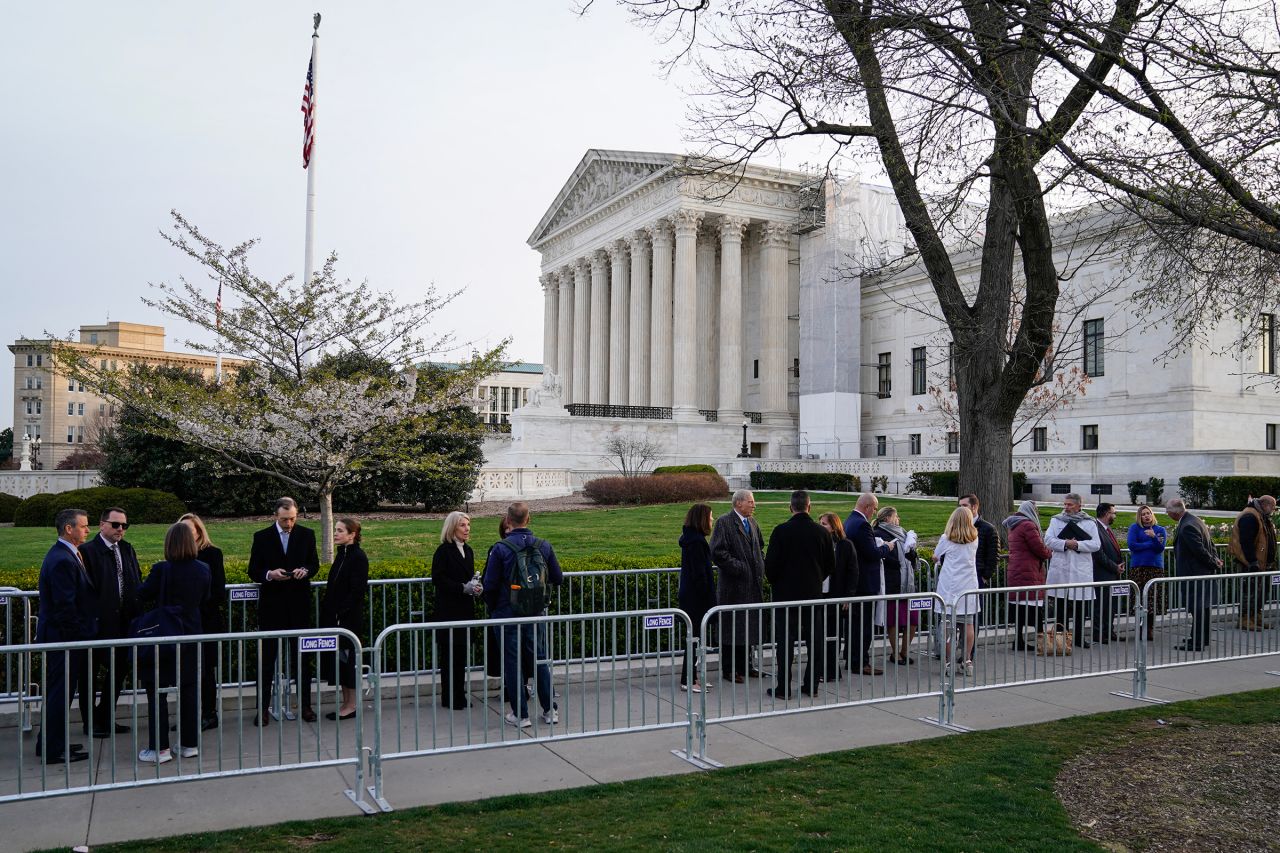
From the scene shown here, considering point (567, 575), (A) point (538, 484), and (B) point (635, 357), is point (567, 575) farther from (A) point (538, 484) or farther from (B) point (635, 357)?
(B) point (635, 357)

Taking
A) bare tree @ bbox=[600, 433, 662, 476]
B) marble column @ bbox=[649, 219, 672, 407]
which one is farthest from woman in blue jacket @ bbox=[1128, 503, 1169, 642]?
marble column @ bbox=[649, 219, 672, 407]

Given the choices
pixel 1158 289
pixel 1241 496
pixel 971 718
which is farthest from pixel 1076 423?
pixel 971 718

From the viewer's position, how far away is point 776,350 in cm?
5772

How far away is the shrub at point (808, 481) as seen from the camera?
4284cm

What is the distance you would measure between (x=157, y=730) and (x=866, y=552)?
7063 millimetres

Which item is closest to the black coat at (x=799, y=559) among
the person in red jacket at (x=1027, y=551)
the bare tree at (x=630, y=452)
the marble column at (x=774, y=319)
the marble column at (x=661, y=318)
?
the person in red jacket at (x=1027, y=551)

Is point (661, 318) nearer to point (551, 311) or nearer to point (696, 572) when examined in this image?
point (551, 311)

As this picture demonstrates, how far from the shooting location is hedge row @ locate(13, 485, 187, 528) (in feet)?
81.0

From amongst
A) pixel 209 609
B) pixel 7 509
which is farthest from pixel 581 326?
pixel 209 609

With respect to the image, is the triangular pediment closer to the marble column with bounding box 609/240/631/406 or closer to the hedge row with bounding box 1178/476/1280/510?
the marble column with bounding box 609/240/631/406

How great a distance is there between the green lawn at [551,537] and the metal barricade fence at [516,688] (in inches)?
61.0

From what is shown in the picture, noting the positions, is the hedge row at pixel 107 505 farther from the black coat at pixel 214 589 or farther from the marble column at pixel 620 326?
the marble column at pixel 620 326

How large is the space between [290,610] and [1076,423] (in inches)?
1656

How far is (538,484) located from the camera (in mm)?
38812
